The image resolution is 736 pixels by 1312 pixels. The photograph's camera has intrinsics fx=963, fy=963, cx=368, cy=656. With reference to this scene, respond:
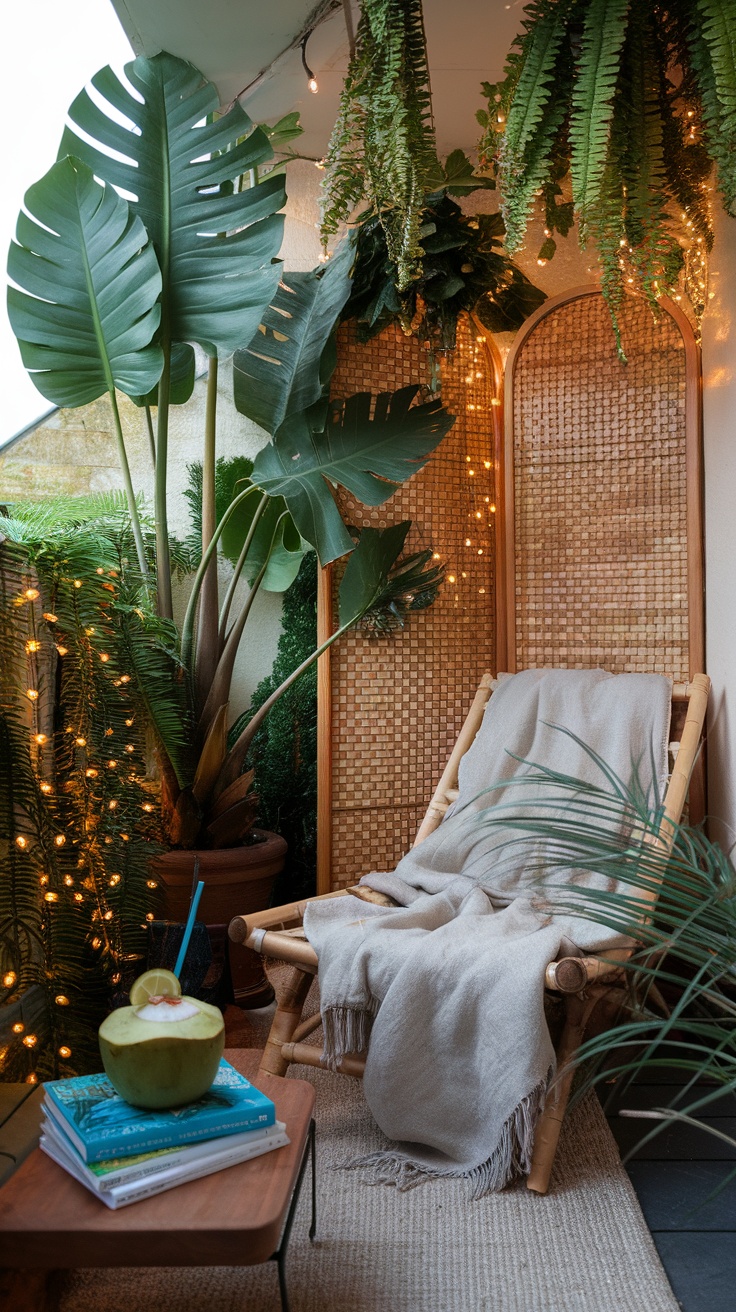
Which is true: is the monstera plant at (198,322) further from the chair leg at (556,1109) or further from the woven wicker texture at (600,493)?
the chair leg at (556,1109)

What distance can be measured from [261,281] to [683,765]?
1670 millimetres

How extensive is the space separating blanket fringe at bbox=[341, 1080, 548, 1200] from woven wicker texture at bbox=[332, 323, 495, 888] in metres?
1.05

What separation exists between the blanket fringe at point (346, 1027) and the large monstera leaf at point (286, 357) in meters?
1.67

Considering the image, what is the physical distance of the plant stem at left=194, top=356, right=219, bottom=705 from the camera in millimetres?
2850

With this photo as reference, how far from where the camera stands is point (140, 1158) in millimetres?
1177

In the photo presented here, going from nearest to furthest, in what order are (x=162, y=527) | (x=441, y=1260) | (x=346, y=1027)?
(x=441, y=1260), (x=346, y=1027), (x=162, y=527)

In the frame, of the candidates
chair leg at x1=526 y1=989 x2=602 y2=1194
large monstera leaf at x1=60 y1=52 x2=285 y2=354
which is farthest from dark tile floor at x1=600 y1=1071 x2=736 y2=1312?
large monstera leaf at x1=60 y1=52 x2=285 y2=354

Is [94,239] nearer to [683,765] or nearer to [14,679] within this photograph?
[14,679]

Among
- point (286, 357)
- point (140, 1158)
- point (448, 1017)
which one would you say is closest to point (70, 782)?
point (448, 1017)

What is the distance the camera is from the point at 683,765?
7.74 ft

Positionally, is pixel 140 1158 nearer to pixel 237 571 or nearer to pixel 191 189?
pixel 237 571

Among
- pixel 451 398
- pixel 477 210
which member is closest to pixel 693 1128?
pixel 451 398

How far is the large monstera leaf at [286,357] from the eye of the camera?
280 cm

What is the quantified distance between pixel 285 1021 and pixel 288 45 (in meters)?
2.71
